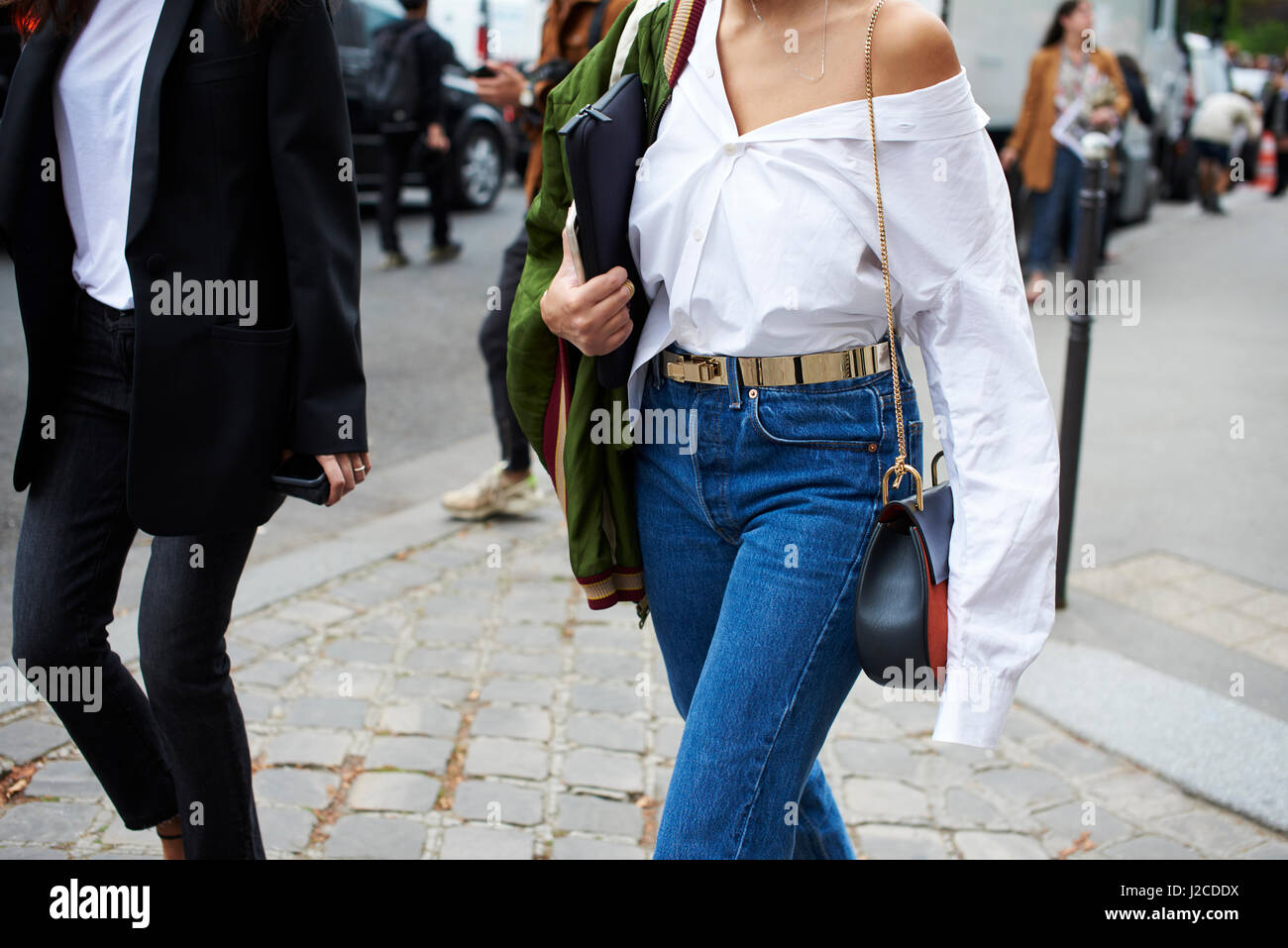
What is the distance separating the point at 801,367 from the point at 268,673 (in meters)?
2.47

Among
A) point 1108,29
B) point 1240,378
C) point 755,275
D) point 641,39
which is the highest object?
point 1108,29

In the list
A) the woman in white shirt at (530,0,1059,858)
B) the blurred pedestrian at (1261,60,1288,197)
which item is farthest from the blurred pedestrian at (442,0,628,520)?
the blurred pedestrian at (1261,60,1288,197)

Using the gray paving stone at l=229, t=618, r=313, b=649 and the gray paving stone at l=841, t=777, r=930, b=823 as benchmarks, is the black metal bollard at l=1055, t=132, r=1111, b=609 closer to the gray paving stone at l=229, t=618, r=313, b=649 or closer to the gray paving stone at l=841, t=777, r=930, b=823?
the gray paving stone at l=841, t=777, r=930, b=823

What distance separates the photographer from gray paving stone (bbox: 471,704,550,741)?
144 inches

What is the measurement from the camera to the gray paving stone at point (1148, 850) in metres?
3.21

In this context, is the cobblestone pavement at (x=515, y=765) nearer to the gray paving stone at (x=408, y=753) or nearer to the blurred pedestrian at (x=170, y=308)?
the gray paving stone at (x=408, y=753)

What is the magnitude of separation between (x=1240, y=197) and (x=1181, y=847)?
57.8 ft

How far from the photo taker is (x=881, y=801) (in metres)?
3.42

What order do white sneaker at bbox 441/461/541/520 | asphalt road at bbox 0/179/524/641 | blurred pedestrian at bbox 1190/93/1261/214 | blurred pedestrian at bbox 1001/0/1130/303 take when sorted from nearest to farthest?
white sneaker at bbox 441/461/541/520
asphalt road at bbox 0/179/524/641
blurred pedestrian at bbox 1001/0/1130/303
blurred pedestrian at bbox 1190/93/1261/214

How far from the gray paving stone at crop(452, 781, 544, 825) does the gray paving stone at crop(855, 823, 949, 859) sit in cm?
82

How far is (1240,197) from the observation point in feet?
60.8

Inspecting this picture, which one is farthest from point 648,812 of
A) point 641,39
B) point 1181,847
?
point 641,39

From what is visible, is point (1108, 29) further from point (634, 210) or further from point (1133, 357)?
point (634, 210)

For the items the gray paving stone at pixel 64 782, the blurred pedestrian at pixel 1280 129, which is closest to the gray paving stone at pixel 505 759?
the gray paving stone at pixel 64 782
